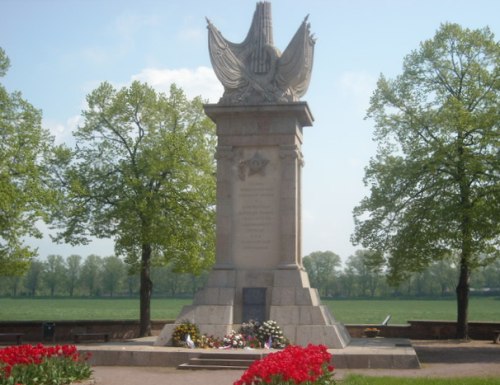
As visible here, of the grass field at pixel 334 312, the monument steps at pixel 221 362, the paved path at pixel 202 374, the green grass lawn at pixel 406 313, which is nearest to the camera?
the paved path at pixel 202 374

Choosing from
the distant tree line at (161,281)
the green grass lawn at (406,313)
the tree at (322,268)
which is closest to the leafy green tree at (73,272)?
the distant tree line at (161,281)

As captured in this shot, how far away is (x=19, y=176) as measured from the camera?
2844 centimetres

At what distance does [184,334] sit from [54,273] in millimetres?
126764

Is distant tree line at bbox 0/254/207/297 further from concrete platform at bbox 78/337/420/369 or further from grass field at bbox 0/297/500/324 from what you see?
concrete platform at bbox 78/337/420/369

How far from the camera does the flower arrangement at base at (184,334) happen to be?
19766 mm

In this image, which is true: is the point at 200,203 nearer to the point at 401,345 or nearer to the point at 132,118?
the point at 132,118

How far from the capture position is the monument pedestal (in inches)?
814

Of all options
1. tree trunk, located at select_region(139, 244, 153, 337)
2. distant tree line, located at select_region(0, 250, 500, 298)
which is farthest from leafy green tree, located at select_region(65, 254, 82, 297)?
tree trunk, located at select_region(139, 244, 153, 337)

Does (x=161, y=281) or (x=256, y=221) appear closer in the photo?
(x=256, y=221)

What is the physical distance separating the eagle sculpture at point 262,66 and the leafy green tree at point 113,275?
376 ft

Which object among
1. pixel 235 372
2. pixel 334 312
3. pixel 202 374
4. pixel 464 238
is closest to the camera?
pixel 202 374

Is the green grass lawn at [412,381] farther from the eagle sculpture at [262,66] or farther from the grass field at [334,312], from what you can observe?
the grass field at [334,312]

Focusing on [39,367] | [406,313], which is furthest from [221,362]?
[406,313]

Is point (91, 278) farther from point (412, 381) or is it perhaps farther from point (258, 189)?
point (412, 381)
